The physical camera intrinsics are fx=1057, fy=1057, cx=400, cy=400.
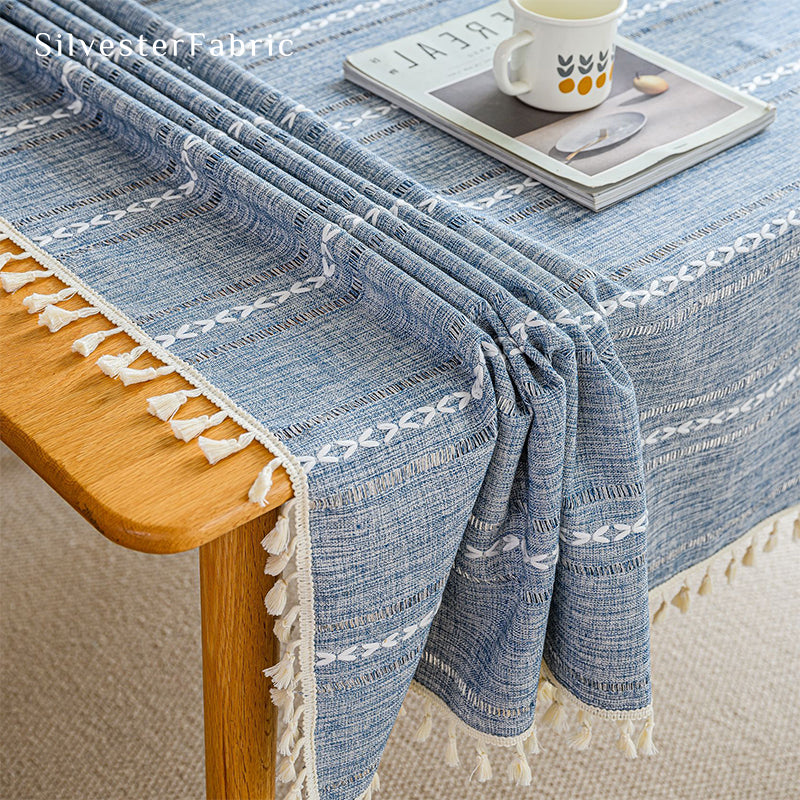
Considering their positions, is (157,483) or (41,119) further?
(41,119)

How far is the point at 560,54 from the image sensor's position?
94 cm

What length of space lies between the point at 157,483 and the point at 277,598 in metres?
0.14

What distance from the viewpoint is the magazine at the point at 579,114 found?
904mm

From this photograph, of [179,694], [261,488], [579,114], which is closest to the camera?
[261,488]

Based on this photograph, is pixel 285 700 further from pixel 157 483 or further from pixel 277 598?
pixel 157 483

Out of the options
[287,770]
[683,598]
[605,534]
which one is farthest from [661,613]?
[287,770]

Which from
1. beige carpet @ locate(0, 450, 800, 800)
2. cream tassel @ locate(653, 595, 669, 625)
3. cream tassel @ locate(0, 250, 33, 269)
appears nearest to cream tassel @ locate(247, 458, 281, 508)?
cream tassel @ locate(0, 250, 33, 269)

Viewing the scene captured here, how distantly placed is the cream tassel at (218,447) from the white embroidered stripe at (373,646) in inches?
6.3

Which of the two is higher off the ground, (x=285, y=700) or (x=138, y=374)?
(x=138, y=374)

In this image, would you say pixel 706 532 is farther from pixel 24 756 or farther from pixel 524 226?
pixel 24 756

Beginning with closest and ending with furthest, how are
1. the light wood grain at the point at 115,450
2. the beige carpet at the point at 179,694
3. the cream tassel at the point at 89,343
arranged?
the light wood grain at the point at 115,450 → the cream tassel at the point at 89,343 → the beige carpet at the point at 179,694

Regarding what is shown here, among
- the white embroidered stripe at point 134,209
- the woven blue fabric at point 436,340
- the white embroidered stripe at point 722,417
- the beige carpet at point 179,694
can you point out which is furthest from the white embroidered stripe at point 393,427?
the beige carpet at point 179,694

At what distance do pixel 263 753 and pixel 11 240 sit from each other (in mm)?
459

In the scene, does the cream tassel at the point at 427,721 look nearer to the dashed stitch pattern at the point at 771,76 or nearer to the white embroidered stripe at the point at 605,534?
the white embroidered stripe at the point at 605,534
